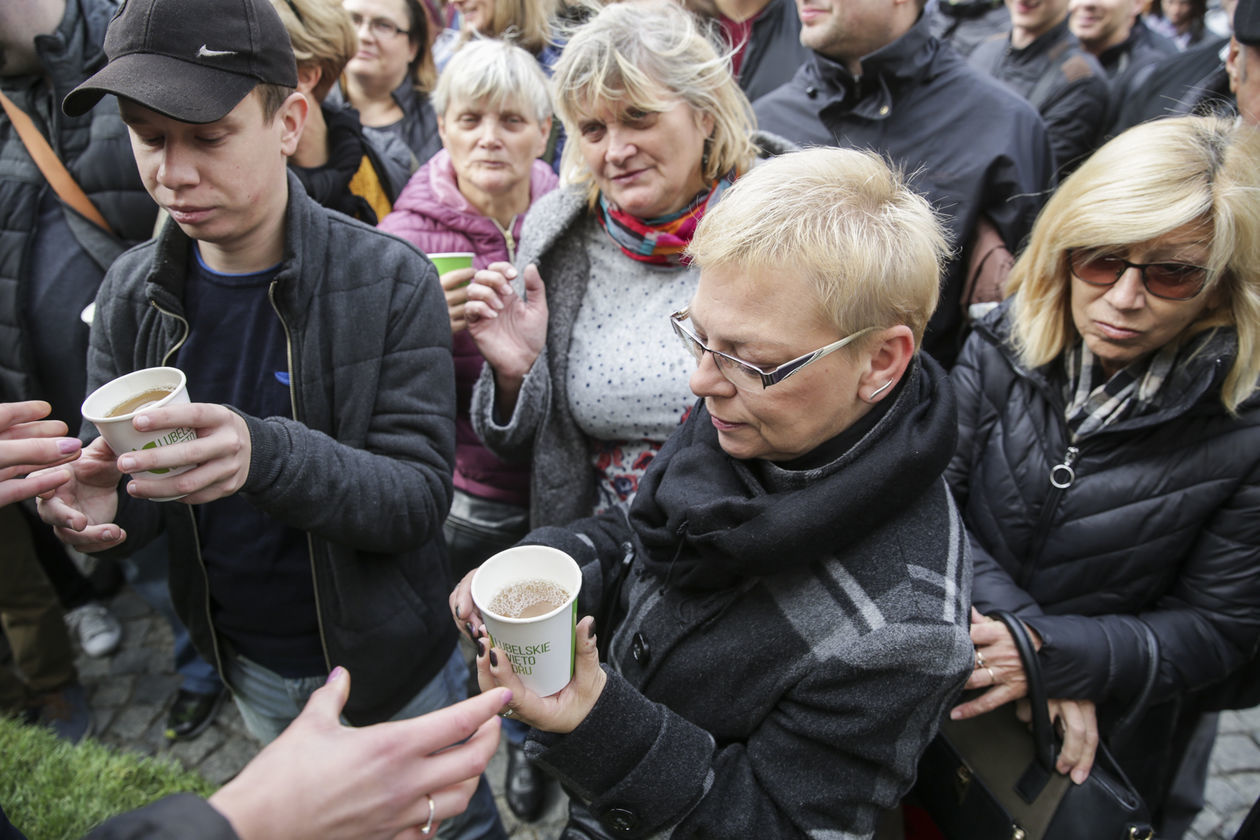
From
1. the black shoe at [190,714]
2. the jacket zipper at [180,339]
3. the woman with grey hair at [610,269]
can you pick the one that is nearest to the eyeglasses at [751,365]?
the woman with grey hair at [610,269]

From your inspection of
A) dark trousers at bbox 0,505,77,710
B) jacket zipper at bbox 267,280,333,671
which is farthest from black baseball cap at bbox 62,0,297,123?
dark trousers at bbox 0,505,77,710

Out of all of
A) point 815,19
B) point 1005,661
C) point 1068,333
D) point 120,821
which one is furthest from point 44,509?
point 815,19

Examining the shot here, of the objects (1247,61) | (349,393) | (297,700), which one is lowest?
(297,700)

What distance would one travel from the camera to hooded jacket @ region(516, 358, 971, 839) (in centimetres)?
150

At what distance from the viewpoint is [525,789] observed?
3289 mm

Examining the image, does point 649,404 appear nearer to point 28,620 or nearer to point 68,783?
point 68,783

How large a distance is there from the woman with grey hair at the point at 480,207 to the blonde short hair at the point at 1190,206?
197 centimetres

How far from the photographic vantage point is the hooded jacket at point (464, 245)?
3046 mm

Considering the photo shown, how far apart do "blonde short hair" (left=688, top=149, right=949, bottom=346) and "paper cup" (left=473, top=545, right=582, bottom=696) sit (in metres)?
0.72

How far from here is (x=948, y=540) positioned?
1634 millimetres

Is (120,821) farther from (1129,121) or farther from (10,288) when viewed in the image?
(1129,121)

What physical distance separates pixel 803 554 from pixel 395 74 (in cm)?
396

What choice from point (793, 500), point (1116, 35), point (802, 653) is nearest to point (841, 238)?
point (793, 500)

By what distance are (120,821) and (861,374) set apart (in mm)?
1465
